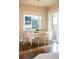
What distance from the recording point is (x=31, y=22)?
7.69 metres

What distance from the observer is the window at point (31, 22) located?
294 inches

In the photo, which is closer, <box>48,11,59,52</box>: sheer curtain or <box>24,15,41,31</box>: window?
<box>24,15,41,31</box>: window

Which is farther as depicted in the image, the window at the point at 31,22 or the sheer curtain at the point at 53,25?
the sheer curtain at the point at 53,25

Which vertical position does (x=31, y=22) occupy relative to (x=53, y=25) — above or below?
above

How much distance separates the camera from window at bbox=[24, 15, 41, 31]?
294 inches

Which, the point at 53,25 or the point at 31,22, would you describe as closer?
the point at 31,22
